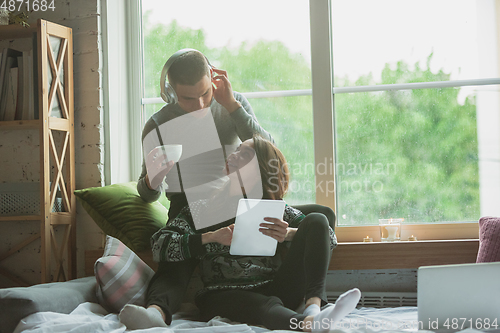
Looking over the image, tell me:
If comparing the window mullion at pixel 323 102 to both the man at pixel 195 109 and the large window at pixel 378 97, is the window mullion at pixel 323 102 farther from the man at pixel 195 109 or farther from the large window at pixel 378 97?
the man at pixel 195 109

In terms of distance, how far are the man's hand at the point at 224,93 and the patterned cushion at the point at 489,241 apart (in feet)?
3.83

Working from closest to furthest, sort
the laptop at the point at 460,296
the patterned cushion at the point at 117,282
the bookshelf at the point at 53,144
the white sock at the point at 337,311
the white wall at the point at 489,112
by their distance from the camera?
1. the laptop at the point at 460,296
2. the white sock at the point at 337,311
3. the patterned cushion at the point at 117,282
4. the bookshelf at the point at 53,144
5. the white wall at the point at 489,112

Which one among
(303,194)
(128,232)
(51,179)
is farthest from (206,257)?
(51,179)

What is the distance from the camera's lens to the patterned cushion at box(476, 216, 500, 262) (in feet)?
5.72

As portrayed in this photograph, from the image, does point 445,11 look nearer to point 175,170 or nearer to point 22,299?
point 175,170

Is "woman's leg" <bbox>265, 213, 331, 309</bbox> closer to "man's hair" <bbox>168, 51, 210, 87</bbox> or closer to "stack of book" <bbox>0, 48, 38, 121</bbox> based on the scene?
"man's hair" <bbox>168, 51, 210, 87</bbox>

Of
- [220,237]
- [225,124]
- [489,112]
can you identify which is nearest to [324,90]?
[225,124]

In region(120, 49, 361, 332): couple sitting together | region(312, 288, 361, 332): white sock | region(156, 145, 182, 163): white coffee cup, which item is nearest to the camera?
region(312, 288, 361, 332): white sock

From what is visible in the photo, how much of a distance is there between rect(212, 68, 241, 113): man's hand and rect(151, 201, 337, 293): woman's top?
63cm

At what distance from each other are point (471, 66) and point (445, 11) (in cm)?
31

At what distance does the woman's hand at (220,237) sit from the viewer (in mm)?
1687

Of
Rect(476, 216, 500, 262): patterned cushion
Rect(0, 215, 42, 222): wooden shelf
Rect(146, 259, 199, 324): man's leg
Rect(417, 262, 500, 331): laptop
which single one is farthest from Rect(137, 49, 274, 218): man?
Rect(417, 262, 500, 331): laptop

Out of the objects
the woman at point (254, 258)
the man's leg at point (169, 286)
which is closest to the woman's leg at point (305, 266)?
the woman at point (254, 258)

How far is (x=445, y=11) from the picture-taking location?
230 centimetres
